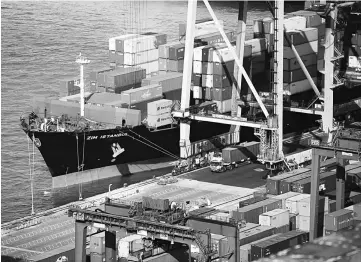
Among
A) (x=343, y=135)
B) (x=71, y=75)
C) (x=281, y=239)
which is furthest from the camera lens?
(x=71, y=75)

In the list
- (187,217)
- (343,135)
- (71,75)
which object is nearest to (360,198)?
(343,135)

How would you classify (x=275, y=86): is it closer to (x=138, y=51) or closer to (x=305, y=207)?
(x=138, y=51)

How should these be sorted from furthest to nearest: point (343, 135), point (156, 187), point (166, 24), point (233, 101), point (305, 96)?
point (166, 24) → point (305, 96) → point (233, 101) → point (156, 187) → point (343, 135)

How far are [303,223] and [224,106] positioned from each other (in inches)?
805

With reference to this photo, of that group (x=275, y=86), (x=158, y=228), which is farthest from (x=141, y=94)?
(x=158, y=228)

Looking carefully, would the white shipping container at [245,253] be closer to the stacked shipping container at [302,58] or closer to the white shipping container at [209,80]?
the white shipping container at [209,80]

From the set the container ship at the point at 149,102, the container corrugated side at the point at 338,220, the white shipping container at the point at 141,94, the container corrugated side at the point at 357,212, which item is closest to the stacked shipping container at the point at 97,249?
the container corrugated side at the point at 338,220

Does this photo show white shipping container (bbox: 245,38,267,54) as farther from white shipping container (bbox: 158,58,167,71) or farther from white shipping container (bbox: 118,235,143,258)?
white shipping container (bbox: 118,235,143,258)

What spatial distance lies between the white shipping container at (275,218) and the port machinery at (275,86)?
14943 mm

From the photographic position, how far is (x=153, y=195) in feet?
150

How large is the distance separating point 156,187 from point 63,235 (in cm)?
973

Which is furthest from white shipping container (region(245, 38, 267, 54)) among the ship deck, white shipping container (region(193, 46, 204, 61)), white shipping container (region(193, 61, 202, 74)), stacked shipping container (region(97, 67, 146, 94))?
stacked shipping container (region(97, 67, 146, 94))

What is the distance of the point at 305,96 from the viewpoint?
2398 inches

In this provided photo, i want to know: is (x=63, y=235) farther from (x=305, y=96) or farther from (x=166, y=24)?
(x=166, y=24)
